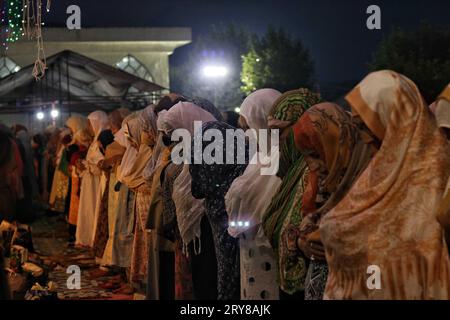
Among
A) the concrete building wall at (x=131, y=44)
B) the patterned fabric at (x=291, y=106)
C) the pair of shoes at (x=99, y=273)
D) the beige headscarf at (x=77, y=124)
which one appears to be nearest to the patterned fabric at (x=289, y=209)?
the patterned fabric at (x=291, y=106)

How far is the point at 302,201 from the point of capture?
429cm

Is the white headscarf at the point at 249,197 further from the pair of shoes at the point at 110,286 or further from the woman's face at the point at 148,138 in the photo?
the pair of shoes at the point at 110,286

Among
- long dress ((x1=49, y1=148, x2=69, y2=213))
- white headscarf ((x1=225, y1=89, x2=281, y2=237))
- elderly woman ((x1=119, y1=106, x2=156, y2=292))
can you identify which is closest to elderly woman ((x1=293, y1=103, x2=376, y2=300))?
white headscarf ((x1=225, y1=89, x2=281, y2=237))

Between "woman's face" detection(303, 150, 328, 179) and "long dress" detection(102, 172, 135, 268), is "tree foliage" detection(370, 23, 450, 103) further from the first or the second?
"woman's face" detection(303, 150, 328, 179)

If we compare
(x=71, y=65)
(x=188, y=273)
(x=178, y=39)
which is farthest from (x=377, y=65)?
(x=188, y=273)

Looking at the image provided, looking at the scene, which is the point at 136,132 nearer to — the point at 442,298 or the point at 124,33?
the point at 442,298

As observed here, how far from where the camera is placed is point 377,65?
29.0 metres

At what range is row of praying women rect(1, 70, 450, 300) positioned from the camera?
351cm

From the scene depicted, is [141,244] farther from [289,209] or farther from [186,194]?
[289,209]

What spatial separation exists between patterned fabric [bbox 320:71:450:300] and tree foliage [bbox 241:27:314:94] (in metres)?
37.6

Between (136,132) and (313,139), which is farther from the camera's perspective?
(136,132)

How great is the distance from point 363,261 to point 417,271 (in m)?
0.23

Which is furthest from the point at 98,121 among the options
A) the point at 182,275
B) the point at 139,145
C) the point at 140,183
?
the point at 182,275

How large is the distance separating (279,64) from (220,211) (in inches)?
1512
